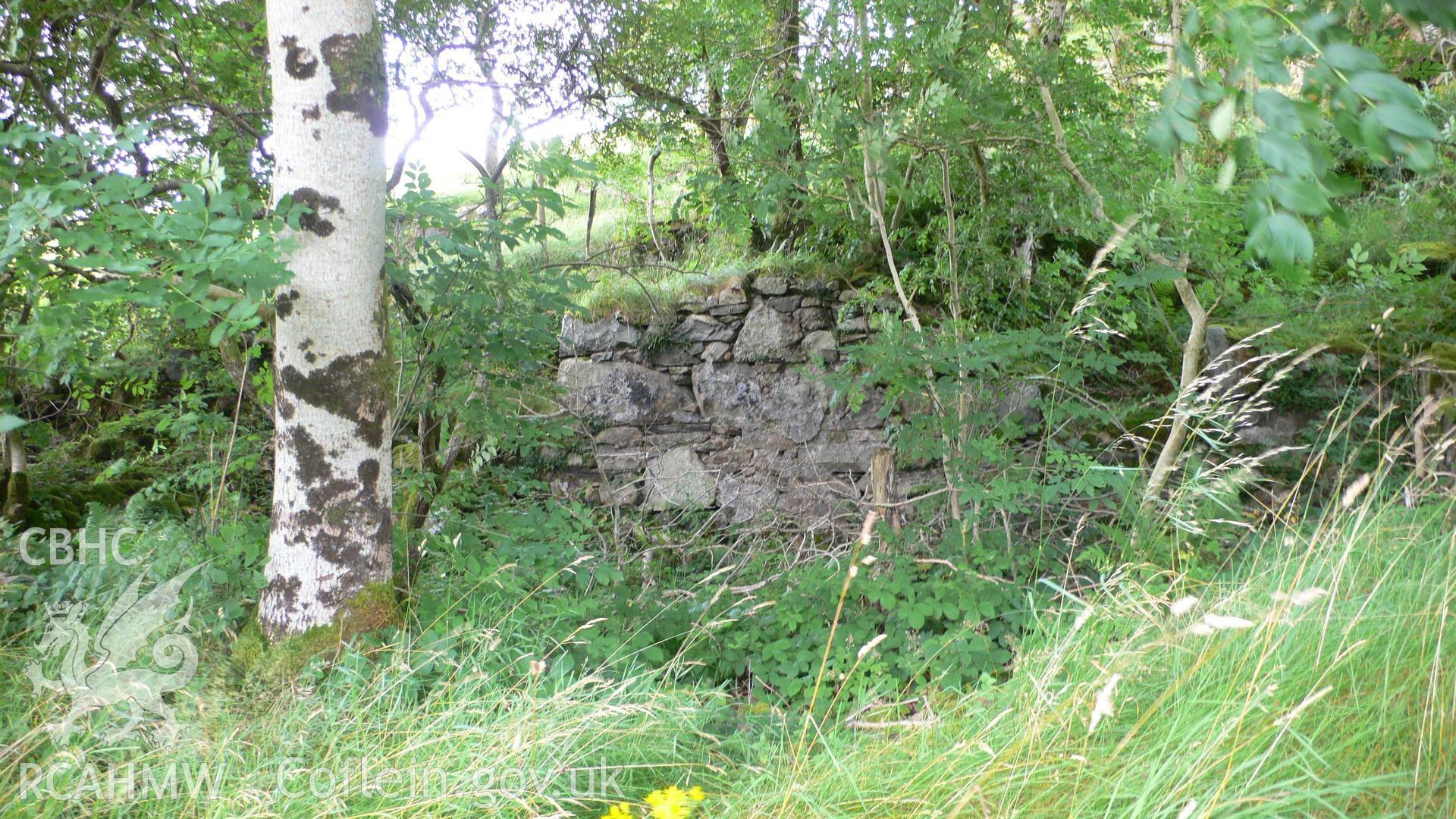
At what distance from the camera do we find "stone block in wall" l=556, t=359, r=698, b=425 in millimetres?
6945

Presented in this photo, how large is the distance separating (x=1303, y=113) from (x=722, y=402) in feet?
19.6

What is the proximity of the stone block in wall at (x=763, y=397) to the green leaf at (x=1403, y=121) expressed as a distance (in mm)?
5747

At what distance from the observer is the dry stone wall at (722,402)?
668 cm

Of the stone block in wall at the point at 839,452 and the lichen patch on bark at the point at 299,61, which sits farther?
the stone block in wall at the point at 839,452

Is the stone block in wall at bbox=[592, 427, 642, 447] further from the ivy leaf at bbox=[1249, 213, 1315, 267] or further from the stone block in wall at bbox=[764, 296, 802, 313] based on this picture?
the ivy leaf at bbox=[1249, 213, 1315, 267]

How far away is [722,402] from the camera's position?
6922 mm

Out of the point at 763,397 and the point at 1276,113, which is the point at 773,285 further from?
the point at 1276,113

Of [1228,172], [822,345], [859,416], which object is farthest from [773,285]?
[1228,172]

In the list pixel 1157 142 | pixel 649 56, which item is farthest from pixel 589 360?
pixel 1157 142

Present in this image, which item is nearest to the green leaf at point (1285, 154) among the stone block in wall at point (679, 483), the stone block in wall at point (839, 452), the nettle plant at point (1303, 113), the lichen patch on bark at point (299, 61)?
the nettle plant at point (1303, 113)

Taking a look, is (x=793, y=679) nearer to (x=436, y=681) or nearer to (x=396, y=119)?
(x=436, y=681)

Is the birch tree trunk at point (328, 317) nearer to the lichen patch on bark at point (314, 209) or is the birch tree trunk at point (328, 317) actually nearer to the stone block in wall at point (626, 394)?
the lichen patch on bark at point (314, 209)

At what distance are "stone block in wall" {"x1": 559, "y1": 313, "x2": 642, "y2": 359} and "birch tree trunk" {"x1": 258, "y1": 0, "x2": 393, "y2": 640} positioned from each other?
4.30 m

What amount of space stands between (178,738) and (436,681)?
A: 597mm
